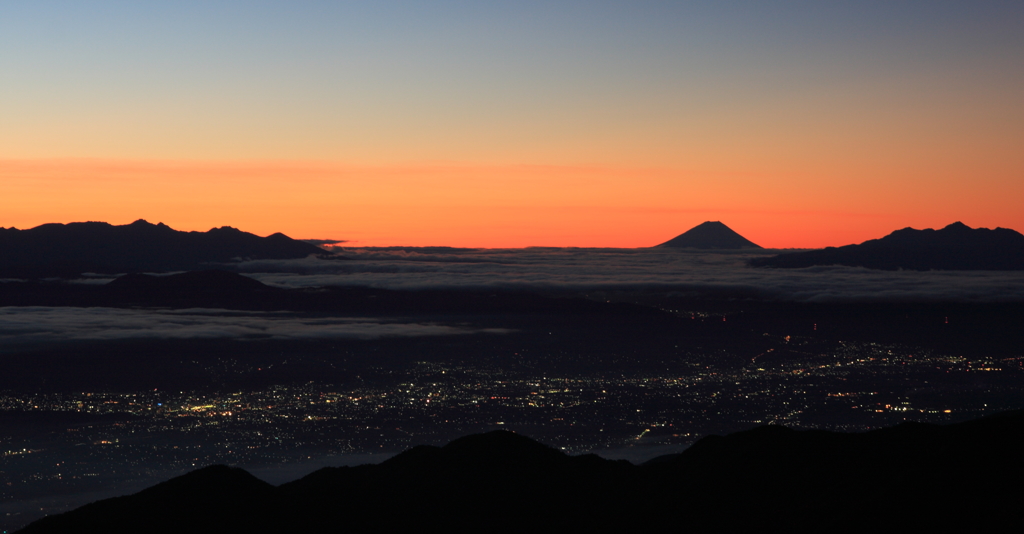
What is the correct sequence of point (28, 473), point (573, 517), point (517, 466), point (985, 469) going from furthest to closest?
point (28, 473) < point (517, 466) < point (573, 517) < point (985, 469)

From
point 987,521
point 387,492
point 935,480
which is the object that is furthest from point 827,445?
point 387,492

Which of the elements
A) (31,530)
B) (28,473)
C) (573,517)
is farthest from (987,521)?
(28,473)

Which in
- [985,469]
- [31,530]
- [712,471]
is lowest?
[31,530]

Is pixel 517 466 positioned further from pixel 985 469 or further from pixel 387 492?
pixel 985 469

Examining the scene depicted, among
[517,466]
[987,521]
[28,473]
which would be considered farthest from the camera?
[28,473]

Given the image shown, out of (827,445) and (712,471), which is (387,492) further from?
(827,445)

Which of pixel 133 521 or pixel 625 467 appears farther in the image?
pixel 625 467

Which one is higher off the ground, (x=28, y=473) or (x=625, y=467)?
(x=625, y=467)
